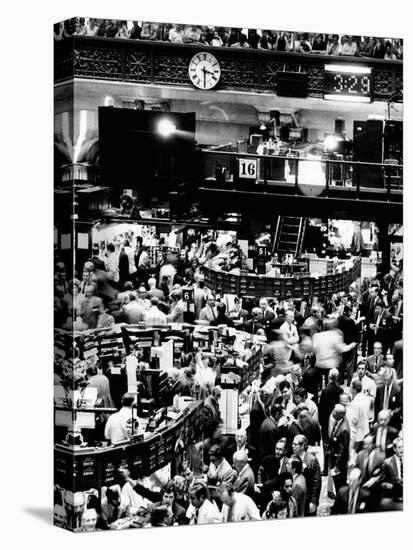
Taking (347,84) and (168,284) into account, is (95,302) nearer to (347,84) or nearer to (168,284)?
(168,284)

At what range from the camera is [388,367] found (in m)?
14.0

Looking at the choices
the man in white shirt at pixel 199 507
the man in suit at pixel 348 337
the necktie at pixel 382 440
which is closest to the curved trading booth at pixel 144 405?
the man in white shirt at pixel 199 507

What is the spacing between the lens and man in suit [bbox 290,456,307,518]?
1366cm

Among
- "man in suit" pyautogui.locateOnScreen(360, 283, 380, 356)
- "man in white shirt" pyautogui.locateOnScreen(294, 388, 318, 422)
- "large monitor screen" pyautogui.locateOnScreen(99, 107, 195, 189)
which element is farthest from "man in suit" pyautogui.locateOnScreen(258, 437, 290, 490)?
"large monitor screen" pyautogui.locateOnScreen(99, 107, 195, 189)

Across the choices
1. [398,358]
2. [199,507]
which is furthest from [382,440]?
[199,507]

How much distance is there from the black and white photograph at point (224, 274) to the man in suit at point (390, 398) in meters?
0.02

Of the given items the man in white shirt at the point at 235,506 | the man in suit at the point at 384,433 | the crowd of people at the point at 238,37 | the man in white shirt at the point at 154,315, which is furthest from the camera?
the man in suit at the point at 384,433

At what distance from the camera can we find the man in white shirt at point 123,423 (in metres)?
12.8

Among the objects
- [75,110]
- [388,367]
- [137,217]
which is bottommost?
[388,367]

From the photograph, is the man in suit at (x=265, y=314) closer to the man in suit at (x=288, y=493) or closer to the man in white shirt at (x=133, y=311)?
the man in white shirt at (x=133, y=311)

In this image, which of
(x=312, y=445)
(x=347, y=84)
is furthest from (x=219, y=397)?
(x=347, y=84)

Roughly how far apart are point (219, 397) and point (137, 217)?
1579 millimetres

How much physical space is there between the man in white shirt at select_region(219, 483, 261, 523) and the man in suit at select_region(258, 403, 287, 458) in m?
0.38

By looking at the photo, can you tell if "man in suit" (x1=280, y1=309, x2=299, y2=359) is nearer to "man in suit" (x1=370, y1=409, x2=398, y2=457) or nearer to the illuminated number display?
"man in suit" (x1=370, y1=409, x2=398, y2=457)
